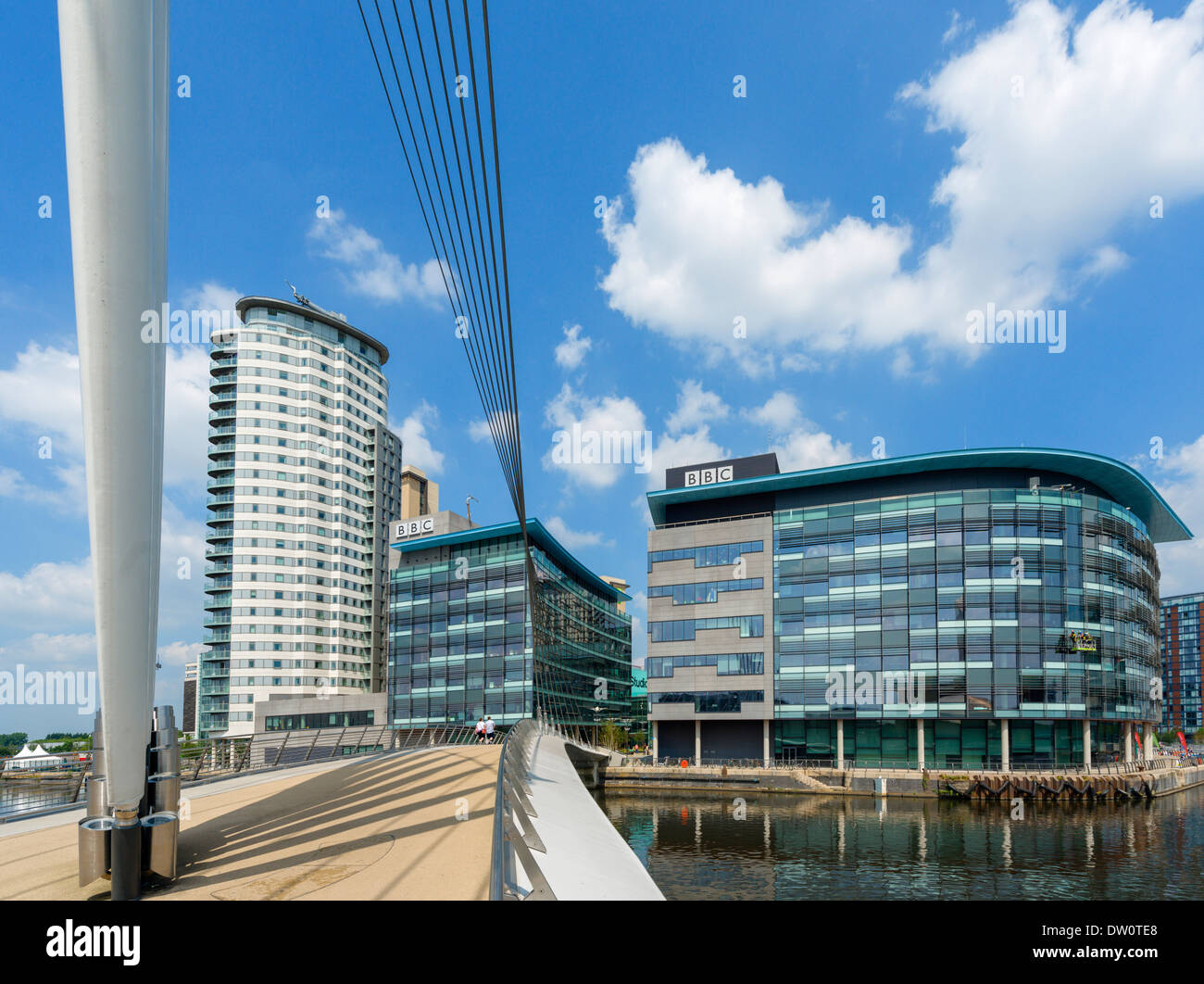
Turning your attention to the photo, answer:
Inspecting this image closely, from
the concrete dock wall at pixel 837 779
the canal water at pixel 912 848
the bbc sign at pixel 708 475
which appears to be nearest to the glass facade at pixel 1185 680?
the concrete dock wall at pixel 837 779

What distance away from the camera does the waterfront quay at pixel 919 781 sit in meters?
55.2

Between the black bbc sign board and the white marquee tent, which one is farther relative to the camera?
the black bbc sign board

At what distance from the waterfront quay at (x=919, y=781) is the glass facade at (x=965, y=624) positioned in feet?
13.6

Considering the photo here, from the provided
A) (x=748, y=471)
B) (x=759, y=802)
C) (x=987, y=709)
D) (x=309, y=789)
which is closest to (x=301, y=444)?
(x=748, y=471)

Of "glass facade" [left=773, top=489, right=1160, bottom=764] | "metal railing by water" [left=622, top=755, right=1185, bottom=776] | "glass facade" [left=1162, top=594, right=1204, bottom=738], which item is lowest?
"glass facade" [left=1162, top=594, right=1204, bottom=738]

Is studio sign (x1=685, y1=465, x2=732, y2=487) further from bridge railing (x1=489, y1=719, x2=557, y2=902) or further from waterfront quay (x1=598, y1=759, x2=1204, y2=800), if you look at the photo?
bridge railing (x1=489, y1=719, x2=557, y2=902)

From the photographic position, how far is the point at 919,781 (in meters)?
57.6

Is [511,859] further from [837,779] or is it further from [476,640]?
[476,640]

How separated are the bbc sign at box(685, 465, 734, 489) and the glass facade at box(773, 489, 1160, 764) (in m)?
11.6

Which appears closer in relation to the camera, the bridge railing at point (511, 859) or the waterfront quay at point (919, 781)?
the bridge railing at point (511, 859)

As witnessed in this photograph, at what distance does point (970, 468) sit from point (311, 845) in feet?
226

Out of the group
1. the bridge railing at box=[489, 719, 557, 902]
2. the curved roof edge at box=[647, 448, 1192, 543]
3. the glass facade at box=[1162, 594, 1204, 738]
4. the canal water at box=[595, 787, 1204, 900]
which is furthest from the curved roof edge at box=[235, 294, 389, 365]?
the glass facade at box=[1162, 594, 1204, 738]

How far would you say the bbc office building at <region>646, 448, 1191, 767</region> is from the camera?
206 ft

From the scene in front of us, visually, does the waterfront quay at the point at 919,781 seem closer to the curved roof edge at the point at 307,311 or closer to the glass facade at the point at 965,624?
the glass facade at the point at 965,624
